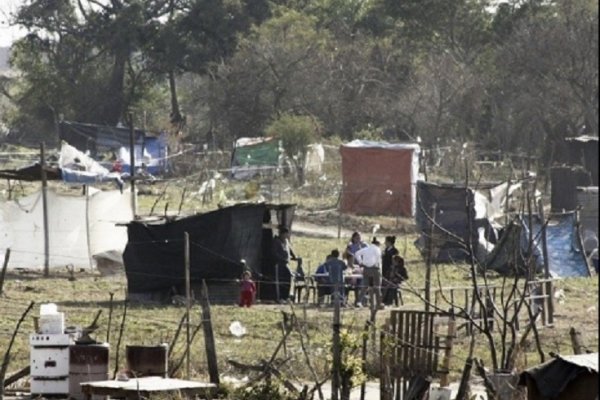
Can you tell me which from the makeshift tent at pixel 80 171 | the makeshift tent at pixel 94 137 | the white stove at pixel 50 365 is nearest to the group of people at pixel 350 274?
the makeshift tent at pixel 80 171

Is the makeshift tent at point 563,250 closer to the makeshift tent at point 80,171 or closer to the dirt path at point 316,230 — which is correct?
the dirt path at point 316,230

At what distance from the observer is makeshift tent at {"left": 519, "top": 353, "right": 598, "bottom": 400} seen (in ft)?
40.3

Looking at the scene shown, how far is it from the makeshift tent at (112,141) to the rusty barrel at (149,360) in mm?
37737

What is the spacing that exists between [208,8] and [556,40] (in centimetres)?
2816

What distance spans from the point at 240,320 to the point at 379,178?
68.5ft

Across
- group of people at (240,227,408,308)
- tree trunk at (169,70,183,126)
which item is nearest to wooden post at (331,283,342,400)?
group of people at (240,227,408,308)

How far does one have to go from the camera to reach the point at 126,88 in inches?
2827

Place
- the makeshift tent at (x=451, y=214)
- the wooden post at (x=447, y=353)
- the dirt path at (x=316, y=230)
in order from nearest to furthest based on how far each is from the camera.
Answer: the wooden post at (x=447, y=353)
the makeshift tent at (x=451, y=214)
the dirt path at (x=316, y=230)

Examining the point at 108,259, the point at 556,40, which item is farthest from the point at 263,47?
the point at 108,259

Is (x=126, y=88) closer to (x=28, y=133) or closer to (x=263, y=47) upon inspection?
(x=28, y=133)

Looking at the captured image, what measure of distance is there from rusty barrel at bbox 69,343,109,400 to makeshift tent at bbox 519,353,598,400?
4782mm

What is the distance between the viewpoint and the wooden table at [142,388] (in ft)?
49.4

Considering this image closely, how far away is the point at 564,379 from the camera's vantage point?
490 inches

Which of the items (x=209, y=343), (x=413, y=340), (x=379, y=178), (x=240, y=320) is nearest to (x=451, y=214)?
(x=379, y=178)
